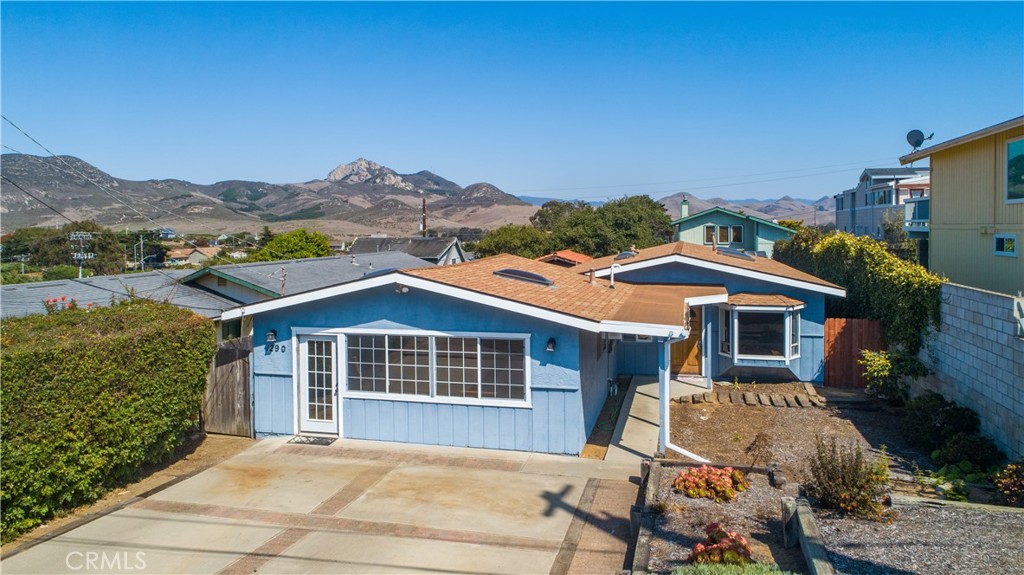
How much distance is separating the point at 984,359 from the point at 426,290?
344 inches

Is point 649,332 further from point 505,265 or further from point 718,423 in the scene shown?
point 505,265

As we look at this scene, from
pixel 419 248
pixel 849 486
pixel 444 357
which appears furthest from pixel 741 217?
pixel 849 486

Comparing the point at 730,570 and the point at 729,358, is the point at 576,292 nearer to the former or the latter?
the point at 729,358

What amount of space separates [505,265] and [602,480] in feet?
22.1

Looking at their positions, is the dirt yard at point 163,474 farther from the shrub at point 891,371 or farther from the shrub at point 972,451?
the shrub at point 891,371

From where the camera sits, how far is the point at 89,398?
8539 millimetres

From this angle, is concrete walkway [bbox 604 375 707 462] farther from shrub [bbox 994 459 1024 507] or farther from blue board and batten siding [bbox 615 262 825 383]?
shrub [bbox 994 459 1024 507]

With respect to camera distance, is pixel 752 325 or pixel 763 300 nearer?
pixel 763 300

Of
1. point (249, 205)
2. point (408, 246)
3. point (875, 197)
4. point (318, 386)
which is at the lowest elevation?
point (318, 386)

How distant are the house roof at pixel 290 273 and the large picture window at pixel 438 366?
184 inches

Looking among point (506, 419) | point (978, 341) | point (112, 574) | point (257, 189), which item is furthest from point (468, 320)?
point (257, 189)

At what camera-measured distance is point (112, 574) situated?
7.13 metres

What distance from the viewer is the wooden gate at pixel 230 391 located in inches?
478

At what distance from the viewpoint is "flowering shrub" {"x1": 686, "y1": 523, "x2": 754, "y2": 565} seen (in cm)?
603
